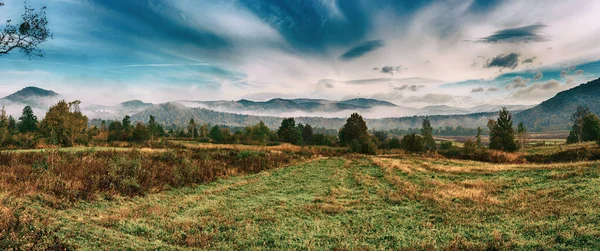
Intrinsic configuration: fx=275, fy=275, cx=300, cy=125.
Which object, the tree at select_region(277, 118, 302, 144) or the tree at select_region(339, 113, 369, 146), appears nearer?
the tree at select_region(339, 113, 369, 146)

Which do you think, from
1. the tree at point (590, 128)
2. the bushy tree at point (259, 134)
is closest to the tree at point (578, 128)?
the tree at point (590, 128)

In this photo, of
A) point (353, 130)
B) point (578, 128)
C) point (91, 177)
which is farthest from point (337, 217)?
point (578, 128)

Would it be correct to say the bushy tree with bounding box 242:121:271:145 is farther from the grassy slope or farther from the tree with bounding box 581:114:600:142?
the tree with bounding box 581:114:600:142

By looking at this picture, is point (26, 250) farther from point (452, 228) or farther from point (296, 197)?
point (452, 228)

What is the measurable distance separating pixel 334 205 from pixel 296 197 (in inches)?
113

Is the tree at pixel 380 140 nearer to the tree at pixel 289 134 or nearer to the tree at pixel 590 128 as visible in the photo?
the tree at pixel 289 134

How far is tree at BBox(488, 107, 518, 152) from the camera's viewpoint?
66812 mm

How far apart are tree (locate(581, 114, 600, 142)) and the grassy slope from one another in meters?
96.8

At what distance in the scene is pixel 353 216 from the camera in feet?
40.4

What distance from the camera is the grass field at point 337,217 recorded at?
8.59 m

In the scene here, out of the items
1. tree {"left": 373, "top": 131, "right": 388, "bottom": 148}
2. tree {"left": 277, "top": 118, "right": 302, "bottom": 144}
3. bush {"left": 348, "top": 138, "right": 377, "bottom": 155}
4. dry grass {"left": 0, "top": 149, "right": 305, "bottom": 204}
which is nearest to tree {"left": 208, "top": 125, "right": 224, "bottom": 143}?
tree {"left": 277, "top": 118, "right": 302, "bottom": 144}

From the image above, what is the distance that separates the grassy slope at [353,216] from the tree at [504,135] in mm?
58608

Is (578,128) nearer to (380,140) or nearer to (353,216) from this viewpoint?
(380,140)

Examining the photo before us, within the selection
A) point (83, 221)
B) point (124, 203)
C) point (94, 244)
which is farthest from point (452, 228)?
point (124, 203)
